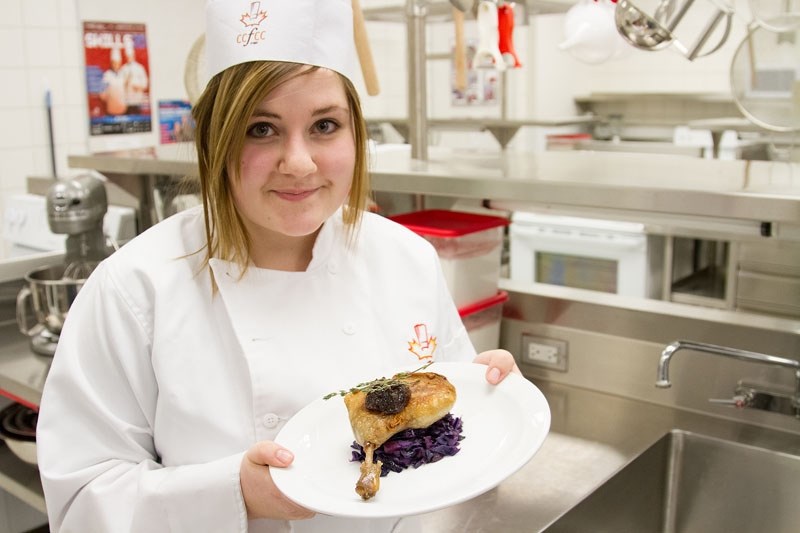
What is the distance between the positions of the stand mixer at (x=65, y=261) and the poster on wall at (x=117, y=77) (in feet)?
6.00

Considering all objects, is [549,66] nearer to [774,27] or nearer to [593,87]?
[593,87]

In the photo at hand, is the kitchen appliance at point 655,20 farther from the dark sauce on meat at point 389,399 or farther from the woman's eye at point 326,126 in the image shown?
the dark sauce on meat at point 389,399

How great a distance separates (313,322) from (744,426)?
0.92 metres

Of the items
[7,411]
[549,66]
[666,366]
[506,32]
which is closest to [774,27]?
[506,32]

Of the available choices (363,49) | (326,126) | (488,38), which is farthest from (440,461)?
(488,38)

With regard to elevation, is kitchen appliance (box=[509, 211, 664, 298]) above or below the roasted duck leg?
below

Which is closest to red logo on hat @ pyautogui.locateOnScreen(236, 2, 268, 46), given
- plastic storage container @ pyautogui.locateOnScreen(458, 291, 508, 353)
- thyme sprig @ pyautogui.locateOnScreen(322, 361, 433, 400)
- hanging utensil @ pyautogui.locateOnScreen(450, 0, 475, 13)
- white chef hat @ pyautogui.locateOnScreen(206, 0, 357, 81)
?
white chef hat @ pyautogui.locateOnScreen(206, 0, 357, 81)

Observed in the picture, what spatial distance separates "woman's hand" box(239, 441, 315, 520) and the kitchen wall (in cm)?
148

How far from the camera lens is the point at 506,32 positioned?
1.73 metres

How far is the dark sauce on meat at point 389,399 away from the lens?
94cm

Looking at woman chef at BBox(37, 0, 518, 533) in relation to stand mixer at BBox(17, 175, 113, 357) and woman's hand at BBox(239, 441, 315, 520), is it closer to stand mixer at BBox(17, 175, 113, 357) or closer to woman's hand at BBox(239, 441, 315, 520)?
woman's hand at BBox(239, 441, 315, 520)

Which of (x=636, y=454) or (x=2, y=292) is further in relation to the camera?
(x=2, y=292)

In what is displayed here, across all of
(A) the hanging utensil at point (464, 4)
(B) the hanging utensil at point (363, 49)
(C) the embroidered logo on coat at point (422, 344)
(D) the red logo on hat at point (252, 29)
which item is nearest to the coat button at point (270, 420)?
(C) the embroidered logo on coat at point (422, 344)

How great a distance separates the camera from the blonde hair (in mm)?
912
